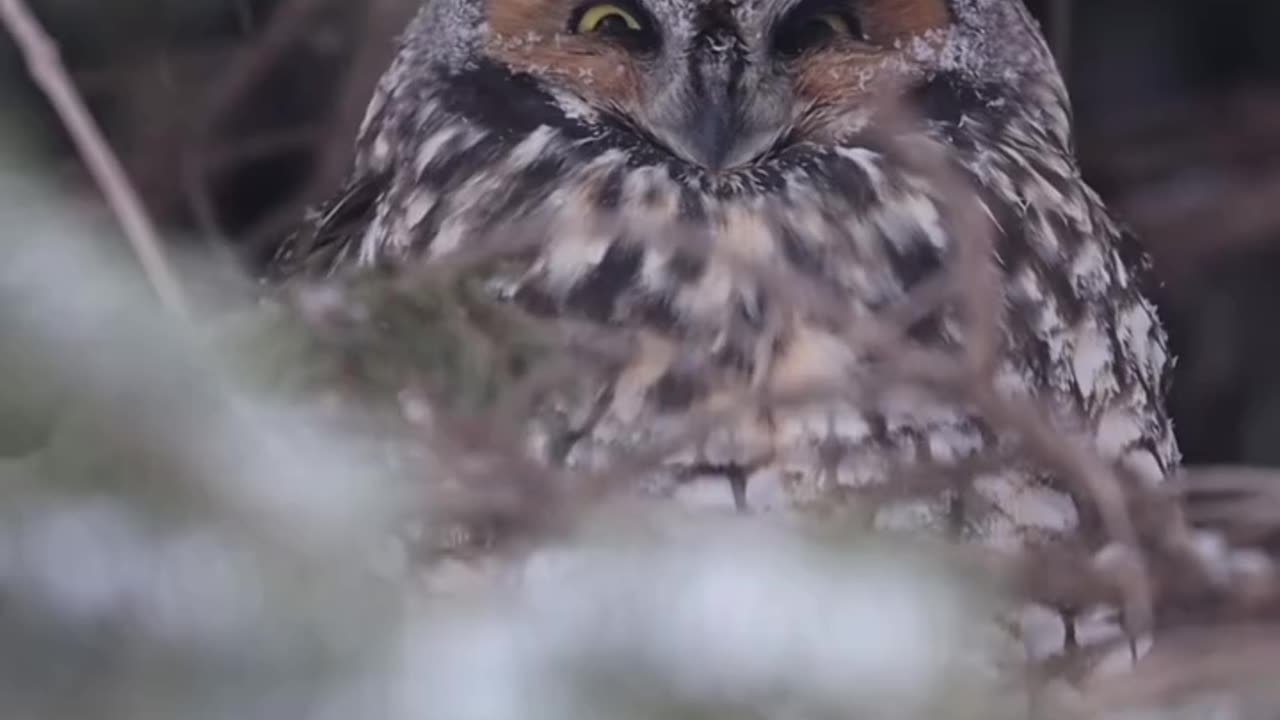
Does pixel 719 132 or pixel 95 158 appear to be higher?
pixel 95 158

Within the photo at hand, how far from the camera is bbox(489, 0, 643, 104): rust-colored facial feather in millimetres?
971

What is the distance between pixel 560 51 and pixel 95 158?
15.3 inches

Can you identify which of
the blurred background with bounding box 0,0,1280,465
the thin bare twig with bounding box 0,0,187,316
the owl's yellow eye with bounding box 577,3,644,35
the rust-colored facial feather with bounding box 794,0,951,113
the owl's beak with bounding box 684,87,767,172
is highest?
the thin bare twig with bounding box 0,0,187,316

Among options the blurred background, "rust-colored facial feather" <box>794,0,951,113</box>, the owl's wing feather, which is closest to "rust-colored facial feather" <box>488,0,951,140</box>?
"rust-colored facial feather" <box>794,0,951,113</box>

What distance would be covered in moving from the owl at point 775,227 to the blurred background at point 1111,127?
0.18 meters

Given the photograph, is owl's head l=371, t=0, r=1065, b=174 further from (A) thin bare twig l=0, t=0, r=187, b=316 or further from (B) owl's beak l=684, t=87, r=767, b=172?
(A) thin bare twig l=0, t=0, r=187, b=316

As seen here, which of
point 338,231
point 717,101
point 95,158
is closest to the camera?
point 95,158

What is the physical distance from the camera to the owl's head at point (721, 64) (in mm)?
940

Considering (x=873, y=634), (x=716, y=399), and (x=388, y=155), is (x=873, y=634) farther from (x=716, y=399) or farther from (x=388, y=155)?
(x=388, y=155)

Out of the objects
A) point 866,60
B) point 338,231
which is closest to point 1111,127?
point 866,60

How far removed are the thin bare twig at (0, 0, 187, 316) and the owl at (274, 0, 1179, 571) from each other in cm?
24

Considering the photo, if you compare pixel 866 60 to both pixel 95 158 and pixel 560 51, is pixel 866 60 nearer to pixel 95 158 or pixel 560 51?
pixel 560 51

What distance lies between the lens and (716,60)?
938 millimetres

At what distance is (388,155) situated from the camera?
3.62ft
